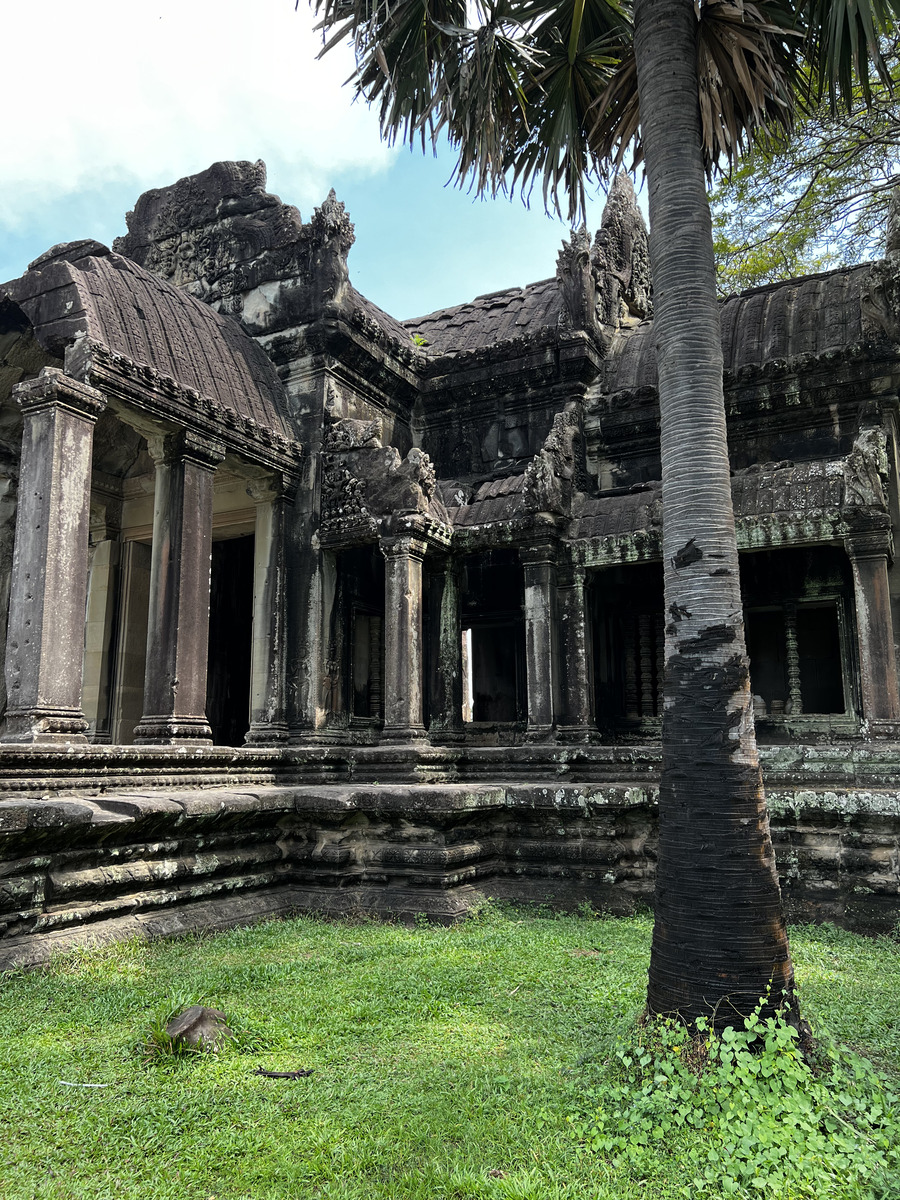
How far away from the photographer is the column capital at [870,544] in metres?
7.84

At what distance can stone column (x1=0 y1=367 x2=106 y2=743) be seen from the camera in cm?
674

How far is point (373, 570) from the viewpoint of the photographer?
36.1ft

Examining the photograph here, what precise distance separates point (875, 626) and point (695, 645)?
14.9 feet

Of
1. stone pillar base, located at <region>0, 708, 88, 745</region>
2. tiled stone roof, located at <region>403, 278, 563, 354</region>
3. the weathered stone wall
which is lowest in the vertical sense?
the weathered stone wall

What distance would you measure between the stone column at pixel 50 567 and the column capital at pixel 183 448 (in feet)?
4.33

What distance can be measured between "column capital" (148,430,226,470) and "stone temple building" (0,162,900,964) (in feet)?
0.17

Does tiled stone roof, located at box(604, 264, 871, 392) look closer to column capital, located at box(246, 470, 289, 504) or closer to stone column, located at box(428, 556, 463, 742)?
stone column, located at box(428, 556, 463, 742)

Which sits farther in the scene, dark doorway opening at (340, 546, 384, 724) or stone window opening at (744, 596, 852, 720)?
dark doorway opening at (340, 546, 384, 724)

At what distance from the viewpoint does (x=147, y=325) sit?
8.39m

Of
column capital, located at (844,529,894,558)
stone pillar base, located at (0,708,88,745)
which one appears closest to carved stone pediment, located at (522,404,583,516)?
column capital, located at (844,529,894,558)

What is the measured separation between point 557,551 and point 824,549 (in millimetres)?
2982

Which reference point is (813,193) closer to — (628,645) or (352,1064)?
(628,645)

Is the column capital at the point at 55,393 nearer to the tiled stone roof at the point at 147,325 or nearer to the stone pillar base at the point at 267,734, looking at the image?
the tiled stone roof at the point at 147,325

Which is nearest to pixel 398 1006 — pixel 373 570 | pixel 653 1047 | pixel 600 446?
pixel 653 1047
